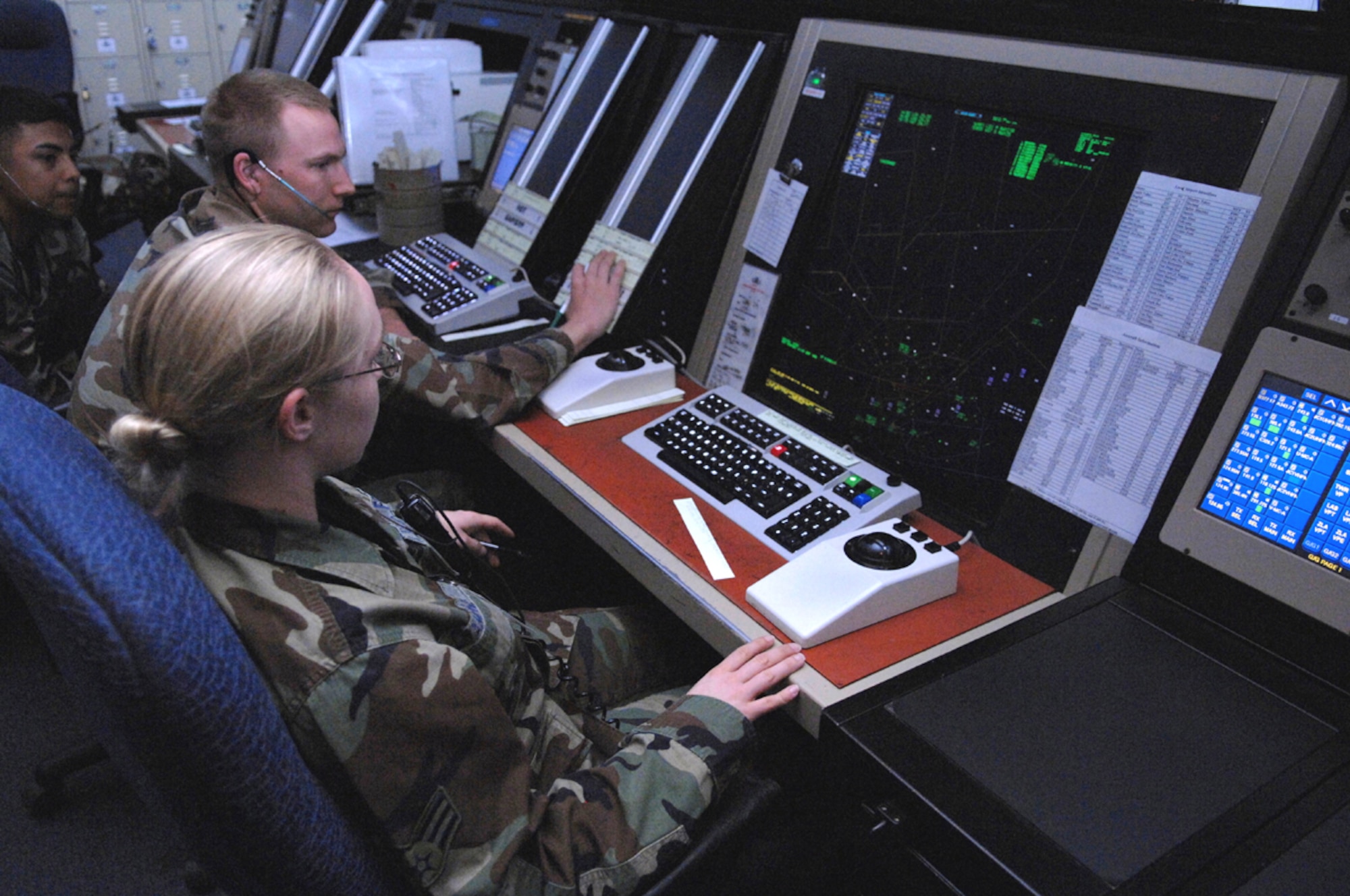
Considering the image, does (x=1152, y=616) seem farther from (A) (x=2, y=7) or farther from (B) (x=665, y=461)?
(A) (x=2, y=7)

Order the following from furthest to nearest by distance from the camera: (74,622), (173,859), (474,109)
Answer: (474,109), (173,859), (74,622)

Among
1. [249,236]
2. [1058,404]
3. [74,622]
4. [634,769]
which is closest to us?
[74,622]

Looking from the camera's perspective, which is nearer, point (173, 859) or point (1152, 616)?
point (1152, 616)

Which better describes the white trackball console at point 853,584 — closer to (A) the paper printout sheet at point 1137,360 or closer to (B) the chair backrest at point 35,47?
(A) the paper printout sheet at point 1137,360

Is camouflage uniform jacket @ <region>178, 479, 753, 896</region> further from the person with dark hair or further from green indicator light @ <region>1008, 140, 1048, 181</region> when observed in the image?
the person with dark hair

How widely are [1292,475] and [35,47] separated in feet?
13.5

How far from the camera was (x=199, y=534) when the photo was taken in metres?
0.76

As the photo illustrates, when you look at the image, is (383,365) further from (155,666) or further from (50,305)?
(50,305)

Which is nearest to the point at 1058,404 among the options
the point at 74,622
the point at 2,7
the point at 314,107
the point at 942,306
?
the point at 942,306

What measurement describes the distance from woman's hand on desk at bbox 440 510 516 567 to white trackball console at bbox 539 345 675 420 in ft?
0.65

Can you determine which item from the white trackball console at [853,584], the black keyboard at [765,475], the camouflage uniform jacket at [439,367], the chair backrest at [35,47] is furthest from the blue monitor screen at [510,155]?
the chair backrest at [35,47]

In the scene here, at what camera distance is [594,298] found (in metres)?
1.58

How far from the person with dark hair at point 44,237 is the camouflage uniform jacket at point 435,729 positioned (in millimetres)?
1538

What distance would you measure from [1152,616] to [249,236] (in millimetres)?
964
